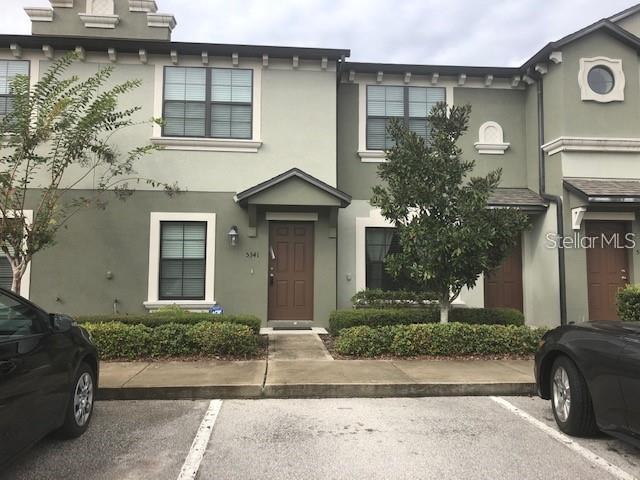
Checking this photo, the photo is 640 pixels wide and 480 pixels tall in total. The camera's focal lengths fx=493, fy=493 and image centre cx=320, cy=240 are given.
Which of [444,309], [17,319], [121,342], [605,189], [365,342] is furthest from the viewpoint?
[605,189]

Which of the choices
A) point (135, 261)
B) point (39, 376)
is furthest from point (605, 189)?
point (39, 376)

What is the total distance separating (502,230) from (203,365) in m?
4.98

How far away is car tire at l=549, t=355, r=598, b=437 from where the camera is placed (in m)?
4.21

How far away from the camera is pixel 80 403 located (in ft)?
14.3

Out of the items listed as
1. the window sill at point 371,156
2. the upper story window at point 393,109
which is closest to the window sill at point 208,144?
the window sill at point 371,156

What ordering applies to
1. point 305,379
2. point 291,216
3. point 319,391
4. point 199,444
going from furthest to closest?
point 291,216
point 305,379
point 319,391
point 199,444

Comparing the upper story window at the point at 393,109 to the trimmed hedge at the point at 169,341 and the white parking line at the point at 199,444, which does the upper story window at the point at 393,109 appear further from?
the white parking line at the point at 199,444

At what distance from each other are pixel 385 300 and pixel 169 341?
4632 millimetres

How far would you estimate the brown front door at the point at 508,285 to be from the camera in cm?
1132

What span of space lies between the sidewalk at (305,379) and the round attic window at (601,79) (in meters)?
6.79

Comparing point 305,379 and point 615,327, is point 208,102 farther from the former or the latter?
point 615,327

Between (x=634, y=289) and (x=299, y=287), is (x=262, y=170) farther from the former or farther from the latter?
(x=634, y=289)

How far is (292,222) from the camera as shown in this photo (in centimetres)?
1041

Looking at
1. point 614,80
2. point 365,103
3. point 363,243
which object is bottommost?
point 363,243
